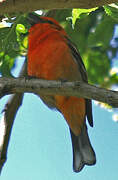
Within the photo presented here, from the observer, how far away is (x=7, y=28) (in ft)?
11.3

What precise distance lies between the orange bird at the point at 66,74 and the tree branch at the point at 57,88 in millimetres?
A: 1593

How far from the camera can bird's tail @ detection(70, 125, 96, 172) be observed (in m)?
4.41

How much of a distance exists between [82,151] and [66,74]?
1.02 meters

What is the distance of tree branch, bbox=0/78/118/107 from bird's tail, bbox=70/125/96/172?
1.92 metres

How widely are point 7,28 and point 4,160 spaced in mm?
1318

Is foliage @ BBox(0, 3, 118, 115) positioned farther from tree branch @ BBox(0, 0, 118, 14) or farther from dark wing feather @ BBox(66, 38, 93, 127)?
tree branch @ BBox(0, 0, 118, 14)

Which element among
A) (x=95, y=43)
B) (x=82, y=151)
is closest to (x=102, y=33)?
(x=95, y=43)

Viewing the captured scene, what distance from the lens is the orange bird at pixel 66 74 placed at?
14.4ft

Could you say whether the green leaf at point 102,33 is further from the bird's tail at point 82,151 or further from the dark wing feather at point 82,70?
the bird's tail at point 82,151

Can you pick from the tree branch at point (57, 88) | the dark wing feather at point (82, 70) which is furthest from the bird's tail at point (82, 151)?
the tree branch at point (57, 88)

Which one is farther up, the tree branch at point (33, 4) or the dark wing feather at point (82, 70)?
the dark wing feather at point (82, 70)

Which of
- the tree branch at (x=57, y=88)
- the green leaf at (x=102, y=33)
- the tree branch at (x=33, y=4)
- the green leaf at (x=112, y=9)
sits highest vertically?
the green leaf at (x=102, y=33)

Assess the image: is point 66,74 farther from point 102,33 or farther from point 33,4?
point 33,4

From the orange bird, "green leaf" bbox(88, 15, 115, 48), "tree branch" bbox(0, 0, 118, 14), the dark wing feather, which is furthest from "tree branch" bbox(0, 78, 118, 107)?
"green leaf" bbox(88, 15, 115, 48)
